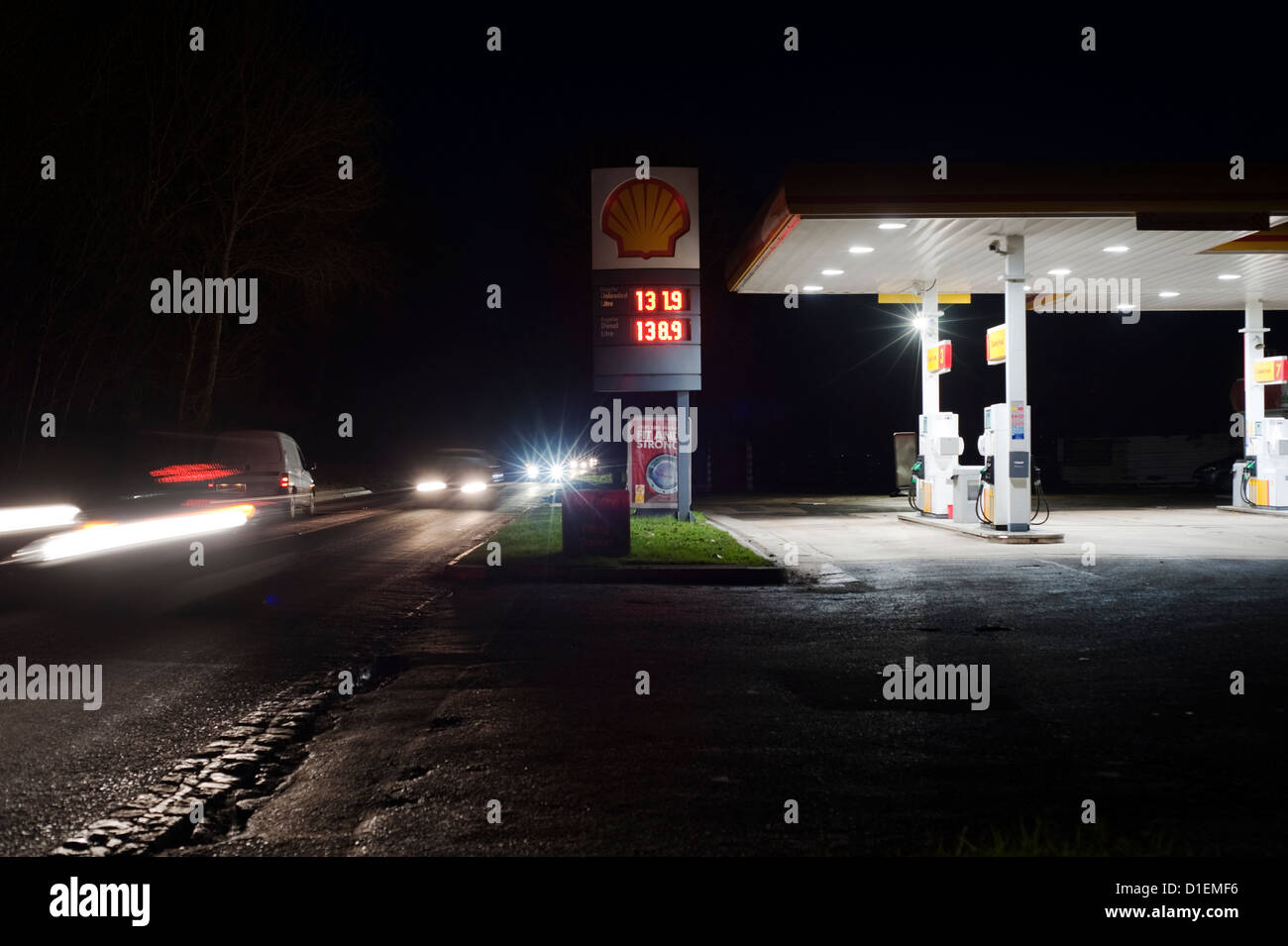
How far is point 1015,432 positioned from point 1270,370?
31.3 ft

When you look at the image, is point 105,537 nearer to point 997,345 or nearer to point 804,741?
point 804,741

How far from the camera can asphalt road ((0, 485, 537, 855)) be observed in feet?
18.6

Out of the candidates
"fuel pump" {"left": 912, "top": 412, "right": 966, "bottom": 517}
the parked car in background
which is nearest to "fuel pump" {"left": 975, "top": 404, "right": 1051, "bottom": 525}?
"fuel pump" {"left": 912, "top": 412, "right": 966, "bottom": 517}

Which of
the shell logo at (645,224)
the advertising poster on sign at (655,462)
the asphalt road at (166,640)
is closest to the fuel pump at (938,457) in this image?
the advertising poster on sign at (655,462)

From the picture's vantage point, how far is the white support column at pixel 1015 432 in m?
18.5

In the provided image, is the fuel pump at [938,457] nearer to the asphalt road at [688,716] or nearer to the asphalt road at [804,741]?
the asphalt road at [688,716]

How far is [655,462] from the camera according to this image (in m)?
25.1

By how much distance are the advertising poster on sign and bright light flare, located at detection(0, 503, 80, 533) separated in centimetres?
1347

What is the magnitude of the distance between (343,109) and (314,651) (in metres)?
27.7

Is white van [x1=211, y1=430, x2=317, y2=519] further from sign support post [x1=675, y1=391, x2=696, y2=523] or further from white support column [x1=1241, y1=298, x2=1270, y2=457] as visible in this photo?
white support column [x1=1241, y1=298, x2=1270, y2=457]

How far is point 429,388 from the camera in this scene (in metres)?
67.0
